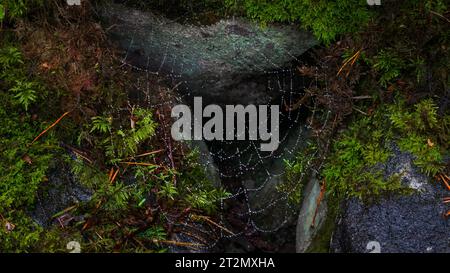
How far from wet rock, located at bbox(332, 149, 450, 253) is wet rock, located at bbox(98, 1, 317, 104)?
3.58 feet

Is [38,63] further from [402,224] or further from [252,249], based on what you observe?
[402,224]

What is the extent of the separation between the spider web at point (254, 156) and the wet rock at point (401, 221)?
1.69 feet

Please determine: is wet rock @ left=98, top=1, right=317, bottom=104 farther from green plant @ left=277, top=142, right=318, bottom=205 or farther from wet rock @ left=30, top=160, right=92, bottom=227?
wet rock @ left=30, top=160, right=92, bottom=227

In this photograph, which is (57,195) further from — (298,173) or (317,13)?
(317,13)

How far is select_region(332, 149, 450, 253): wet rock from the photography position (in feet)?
9.68

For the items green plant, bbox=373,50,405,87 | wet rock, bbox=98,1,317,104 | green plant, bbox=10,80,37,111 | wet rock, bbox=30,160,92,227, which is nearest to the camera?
wet rock, bbox=30,160,92,227

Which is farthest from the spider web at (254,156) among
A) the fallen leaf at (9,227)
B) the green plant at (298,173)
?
the fallen leaf at (9,227)

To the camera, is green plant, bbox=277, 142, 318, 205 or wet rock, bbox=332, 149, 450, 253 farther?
green plant, bbox=277, 142, 318, 205

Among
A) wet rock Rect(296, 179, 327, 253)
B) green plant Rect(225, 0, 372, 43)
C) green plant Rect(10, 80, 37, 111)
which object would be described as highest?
green plant Rect(225, 0, 372, 43)

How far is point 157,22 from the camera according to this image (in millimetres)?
3590

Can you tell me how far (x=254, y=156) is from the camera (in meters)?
4.20

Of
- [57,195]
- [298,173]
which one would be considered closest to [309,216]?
[298,173]

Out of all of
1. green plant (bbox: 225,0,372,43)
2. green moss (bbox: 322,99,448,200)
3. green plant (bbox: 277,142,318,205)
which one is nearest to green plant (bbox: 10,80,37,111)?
green plant (bbox: 225,0,372,43)

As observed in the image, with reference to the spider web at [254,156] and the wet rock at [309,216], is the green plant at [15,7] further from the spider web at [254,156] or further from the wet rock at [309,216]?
the wet rock at [309,216]
